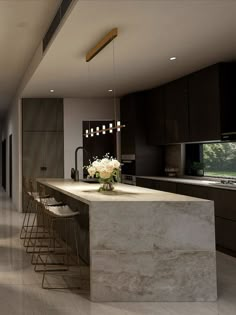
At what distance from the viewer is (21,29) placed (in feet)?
17.4

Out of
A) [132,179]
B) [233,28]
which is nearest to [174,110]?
[132,179]

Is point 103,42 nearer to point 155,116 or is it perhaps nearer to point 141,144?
point 155,116

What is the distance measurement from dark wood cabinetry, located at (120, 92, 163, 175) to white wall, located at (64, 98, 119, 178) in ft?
3.58

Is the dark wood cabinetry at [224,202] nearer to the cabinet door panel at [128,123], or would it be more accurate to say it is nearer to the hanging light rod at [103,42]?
the hanging light rod at [103,42]

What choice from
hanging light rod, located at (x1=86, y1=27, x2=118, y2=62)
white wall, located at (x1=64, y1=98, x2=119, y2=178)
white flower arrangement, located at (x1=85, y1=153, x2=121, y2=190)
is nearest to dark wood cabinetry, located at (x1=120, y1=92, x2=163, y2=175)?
white wall, located at (x1=64, y1=98, x2=119, y2=178)

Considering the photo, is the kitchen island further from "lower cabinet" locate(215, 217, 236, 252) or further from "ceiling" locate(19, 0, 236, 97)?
"ceiling" locate(19, 0, 236, 97)

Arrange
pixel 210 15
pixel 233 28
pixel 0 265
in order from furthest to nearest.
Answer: pixel 0 265
pixel 233 28
pixel 210 15

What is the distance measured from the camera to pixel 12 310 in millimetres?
3191

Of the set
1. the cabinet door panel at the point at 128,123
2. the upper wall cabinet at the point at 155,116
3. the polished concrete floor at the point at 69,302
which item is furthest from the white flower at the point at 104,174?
the cabinet door panel at the point at 128,123

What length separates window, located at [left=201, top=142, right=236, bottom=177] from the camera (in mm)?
6035

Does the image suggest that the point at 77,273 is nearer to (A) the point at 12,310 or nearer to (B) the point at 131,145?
(A) the point at 12,310

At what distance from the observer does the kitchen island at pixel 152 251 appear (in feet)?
11.0

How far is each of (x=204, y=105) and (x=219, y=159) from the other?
3.32 ft

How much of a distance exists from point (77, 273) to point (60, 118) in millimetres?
5174
